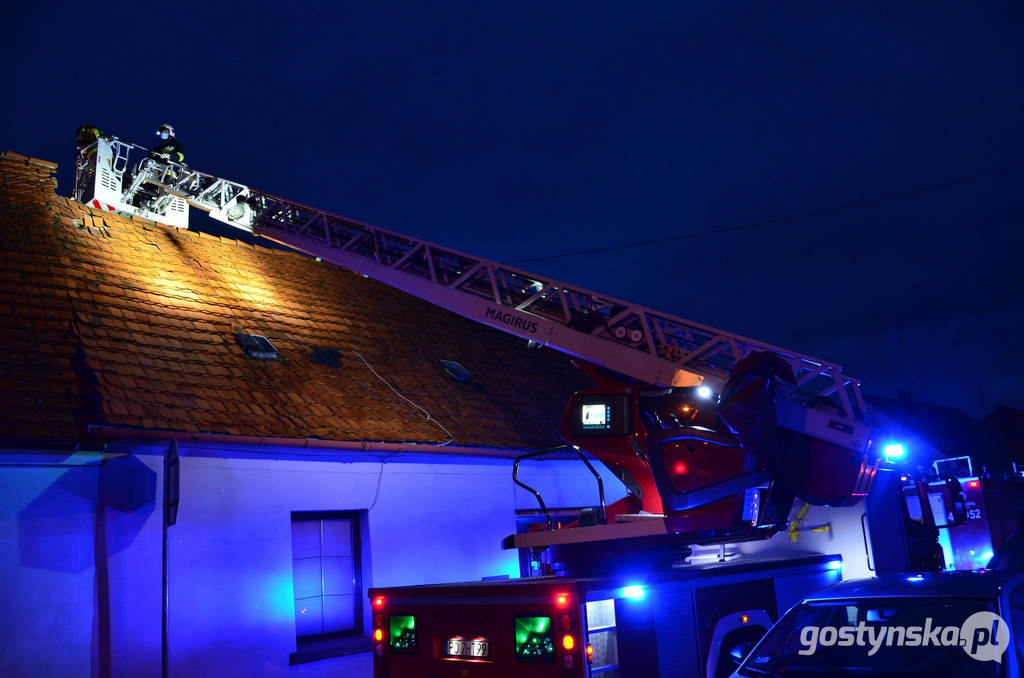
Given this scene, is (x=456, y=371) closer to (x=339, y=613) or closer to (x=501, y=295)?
(x=501, y=295)

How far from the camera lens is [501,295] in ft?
35.7

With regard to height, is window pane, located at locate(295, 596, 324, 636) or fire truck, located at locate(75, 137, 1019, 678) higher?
fire truck, located at locate(75, 137, 1019, 678)

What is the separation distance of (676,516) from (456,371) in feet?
24.7

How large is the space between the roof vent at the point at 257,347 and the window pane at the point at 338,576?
2818 millimetres

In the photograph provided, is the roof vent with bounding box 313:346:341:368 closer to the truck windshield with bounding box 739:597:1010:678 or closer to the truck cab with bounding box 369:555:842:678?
the truck cab with bounding box 369:555:842:678

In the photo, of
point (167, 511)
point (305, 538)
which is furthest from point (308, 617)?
point (167, 511)

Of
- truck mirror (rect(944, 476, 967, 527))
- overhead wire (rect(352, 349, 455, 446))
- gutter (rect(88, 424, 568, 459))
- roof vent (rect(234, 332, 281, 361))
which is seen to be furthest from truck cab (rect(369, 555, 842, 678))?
roof vent (rect(234, 332, 281, 361))

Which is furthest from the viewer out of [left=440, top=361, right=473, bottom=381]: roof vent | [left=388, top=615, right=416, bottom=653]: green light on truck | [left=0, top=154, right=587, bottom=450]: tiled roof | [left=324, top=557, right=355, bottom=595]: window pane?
[left=440, top=361, right=473, bottom=381]: roof vent

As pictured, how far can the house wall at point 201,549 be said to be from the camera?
26.7 feet

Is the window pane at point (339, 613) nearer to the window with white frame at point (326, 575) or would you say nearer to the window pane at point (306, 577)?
the window with white frame at point (326, 575)

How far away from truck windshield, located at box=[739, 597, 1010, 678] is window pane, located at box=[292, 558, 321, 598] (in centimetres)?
627

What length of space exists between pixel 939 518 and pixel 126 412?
814 centimetres

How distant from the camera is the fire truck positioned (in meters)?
6.03

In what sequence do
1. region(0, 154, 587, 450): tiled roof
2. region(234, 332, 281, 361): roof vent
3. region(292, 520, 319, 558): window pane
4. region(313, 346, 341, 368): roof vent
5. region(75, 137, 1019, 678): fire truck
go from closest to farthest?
region(75, 137, 1019, 678): fire truck < region(0, 154, 587, 450): tiled roof < region(292, 520, 319, 558): window pane < region(234, 332, 281, 361): roof vent < region(313, 346, 341, 368): roof vent
